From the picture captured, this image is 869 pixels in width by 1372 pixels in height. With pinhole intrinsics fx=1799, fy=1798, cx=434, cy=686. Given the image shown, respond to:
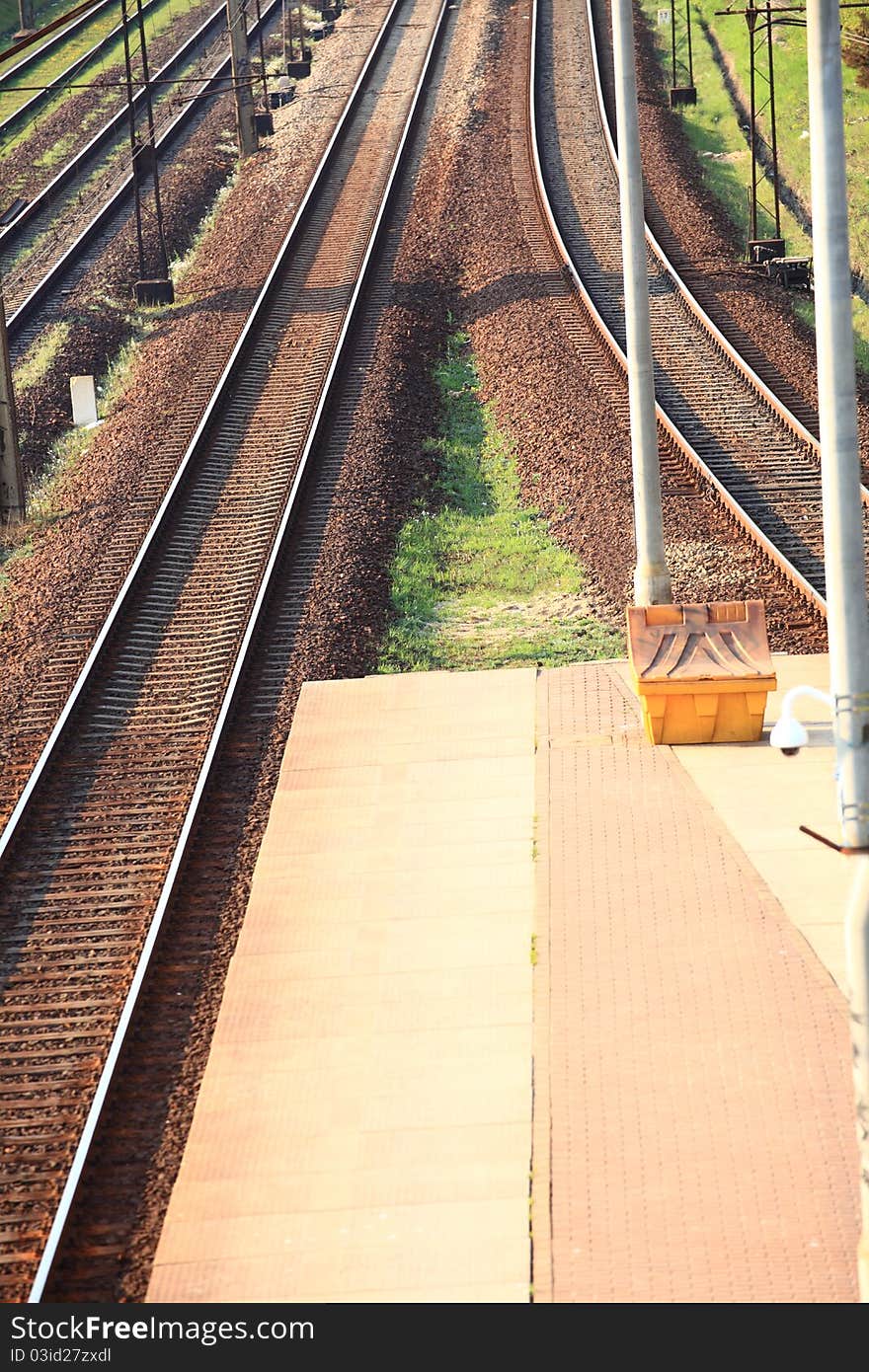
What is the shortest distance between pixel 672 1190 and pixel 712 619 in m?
6.99

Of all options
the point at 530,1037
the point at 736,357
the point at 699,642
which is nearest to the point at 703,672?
the point at 699,642

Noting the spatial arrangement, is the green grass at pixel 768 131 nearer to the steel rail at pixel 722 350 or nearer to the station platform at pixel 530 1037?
the steel rail at pixel 722 350

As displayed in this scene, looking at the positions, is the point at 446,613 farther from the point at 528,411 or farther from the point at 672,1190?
the point at 672,1190

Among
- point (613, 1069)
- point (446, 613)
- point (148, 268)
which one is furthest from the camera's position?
point (148, 268)

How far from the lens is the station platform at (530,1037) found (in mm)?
8375

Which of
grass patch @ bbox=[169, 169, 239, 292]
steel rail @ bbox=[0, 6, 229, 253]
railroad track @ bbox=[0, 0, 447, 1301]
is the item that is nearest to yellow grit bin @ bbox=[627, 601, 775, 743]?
railroad track @ bbox=[0, 0, 447, 1301]

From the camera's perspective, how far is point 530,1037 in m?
10.3

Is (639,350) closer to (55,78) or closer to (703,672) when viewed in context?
(703,672)

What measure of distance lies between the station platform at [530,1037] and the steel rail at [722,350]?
2931 millimetres

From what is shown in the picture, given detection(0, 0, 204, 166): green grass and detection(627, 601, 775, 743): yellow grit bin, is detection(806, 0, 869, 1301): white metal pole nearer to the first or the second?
detection(627, 601, 775, 743): yellow grit bin

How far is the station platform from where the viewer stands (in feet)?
27.5

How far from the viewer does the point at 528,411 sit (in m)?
23.6

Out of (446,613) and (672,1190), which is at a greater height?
(672,1190)
